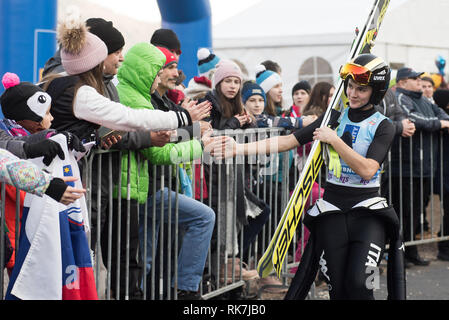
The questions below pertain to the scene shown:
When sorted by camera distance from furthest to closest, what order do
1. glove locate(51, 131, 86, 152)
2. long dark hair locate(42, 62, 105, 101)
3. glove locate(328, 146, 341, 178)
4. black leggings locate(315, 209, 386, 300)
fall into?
1. glove locate(328, 146, 341, 178)
2. black leggings locate(315, 209, 386, 300)
3. long dark hair locate(42, 62, 105, 101)
4. glove locate(51, 131, 86, 152)

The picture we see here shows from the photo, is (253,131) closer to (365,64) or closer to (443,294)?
(365,64)

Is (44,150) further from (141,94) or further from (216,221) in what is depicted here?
(216,221)

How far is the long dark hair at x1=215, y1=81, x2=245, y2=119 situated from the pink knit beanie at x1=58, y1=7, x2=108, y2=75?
7.28 ft

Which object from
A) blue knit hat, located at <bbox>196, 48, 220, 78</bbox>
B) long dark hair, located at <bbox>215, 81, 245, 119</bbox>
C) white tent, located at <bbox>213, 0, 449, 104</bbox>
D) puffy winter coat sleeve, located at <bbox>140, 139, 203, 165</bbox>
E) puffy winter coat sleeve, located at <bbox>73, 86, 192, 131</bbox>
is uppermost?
white tent, located at <bbox>213, 0, 449, 104</bbox>

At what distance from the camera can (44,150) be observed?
3.67 m

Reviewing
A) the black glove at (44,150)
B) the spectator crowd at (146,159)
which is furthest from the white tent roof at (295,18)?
the black glove at (44,150)

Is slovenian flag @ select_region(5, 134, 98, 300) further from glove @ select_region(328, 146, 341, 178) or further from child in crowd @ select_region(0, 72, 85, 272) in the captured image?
glove @ select_region(328, 146, 341, 178)

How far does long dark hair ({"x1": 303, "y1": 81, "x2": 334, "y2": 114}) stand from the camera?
25.1 ft

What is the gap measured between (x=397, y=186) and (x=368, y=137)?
3700mm

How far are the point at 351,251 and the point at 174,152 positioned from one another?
54.2 inches

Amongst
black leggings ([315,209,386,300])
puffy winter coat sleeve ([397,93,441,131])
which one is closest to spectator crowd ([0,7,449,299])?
black leggings ([315,209,386,300])
